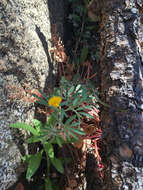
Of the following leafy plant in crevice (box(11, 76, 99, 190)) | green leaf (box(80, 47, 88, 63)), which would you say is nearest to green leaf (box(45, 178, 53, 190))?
leafy plant in crevice (box(11, 76, 99, 190))

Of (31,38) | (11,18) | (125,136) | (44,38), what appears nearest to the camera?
(125,136)

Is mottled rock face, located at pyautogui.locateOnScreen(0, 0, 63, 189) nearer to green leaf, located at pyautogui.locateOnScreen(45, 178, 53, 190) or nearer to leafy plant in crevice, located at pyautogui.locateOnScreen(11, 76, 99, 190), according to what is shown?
leafy plant in crevice, located at pyautogui.locateOnScreen(11, 76, 99, 190)

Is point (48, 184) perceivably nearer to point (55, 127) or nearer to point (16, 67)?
point (55, 127)

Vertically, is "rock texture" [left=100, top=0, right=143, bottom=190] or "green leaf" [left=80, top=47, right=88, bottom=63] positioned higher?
"green leaf" [left=80, top=47, right=88, bottom=63]

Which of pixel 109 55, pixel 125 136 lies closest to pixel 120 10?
pixel 109 55

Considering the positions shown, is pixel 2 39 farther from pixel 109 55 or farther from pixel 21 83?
pixel 109 55

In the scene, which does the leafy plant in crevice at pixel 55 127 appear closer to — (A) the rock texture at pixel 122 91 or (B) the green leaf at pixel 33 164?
(B) the green leaf at pixel 33 164
